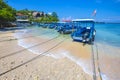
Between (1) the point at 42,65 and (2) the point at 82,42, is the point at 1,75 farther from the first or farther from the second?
(2) the point at 82,42

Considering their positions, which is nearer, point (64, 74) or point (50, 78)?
point (50, 78)

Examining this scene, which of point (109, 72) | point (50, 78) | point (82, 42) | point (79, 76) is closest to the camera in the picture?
point (50, 78)

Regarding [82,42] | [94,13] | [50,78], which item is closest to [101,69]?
[50,78]

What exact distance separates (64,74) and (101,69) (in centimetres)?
313

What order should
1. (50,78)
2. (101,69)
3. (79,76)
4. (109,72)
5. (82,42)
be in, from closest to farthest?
(50,78)
(79,76)
(109,72)
(101,69)
(82,42)

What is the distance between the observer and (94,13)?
20719 millimetres

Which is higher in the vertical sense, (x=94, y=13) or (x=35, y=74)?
(x=94, y=13)

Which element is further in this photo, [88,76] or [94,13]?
[94,13]

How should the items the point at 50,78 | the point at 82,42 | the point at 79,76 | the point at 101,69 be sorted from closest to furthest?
the point at 50,78 → the point at 79,76 → the point at 101,69 → the point at 82,42

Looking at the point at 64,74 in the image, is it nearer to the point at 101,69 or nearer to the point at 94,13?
the point at 101,69

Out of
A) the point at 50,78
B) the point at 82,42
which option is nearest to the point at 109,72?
the point at 50,78

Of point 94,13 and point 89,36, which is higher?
point 94,13

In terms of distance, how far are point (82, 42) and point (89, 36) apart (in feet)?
4.91

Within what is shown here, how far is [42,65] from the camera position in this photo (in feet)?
31.8
